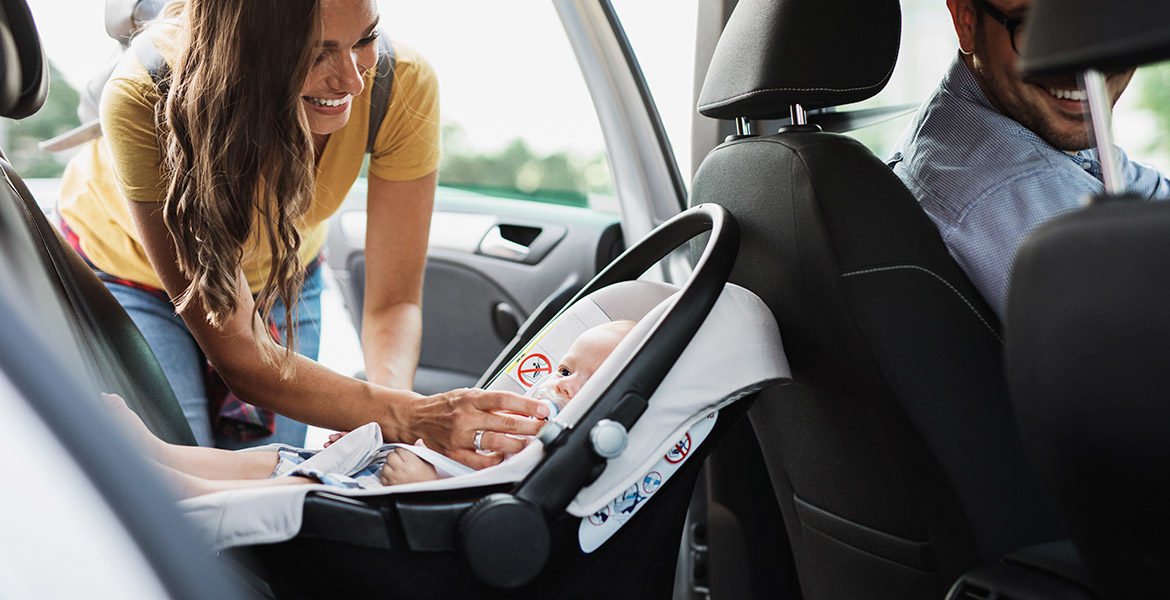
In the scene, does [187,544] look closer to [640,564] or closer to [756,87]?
[640,564]

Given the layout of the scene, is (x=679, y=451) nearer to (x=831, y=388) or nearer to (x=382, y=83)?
(x=831, y=388)

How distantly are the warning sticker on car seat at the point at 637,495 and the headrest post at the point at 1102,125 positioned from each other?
1.81ft

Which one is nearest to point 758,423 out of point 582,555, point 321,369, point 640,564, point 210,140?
point 640,564

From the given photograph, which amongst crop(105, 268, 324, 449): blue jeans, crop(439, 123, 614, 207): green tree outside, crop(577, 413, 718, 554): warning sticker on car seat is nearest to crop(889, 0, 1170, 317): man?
crop(577, 413, 718, 554): warning sticker on car seat

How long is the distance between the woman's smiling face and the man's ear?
0.89 metres

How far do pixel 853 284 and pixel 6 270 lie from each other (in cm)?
94

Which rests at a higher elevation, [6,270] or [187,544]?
[6,270]

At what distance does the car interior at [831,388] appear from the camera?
904 mm

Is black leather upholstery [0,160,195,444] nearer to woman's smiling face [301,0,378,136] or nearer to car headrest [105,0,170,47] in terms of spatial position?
woman's smiling face [301,0,378,136]

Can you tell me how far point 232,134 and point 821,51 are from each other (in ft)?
2.69

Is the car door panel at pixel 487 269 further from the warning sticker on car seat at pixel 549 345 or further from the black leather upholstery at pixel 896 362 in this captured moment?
the black leather upholstery at pixel 896 362

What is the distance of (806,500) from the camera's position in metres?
1.60

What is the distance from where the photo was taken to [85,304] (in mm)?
1400

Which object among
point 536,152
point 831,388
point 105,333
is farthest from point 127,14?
point 536,152
